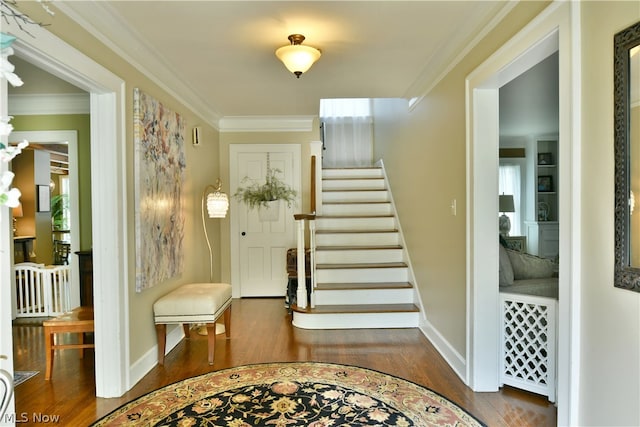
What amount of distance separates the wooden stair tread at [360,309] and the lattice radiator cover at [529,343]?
1.37 metres

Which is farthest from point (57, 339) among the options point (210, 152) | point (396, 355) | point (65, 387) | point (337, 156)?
point (337, 156)

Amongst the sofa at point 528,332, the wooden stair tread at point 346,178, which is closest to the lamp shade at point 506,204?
the wooden stair tread at point 346,178

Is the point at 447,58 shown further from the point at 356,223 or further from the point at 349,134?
Result: the point at 349,134

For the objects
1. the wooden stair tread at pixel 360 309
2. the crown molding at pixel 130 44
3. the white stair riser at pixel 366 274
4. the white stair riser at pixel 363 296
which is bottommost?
the wooden stair tread at pixel 360 309

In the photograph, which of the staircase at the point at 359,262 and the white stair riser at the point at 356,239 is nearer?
the staircase at the point at 359,262

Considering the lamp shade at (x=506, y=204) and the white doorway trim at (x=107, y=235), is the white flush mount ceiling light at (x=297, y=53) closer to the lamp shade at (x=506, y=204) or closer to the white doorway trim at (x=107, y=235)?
the white doorway trim at (x=107, y=235)

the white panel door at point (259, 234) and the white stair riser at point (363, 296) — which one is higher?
the white panel door at point (259, 234)

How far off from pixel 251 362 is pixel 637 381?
2485mm

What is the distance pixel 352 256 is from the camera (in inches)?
188

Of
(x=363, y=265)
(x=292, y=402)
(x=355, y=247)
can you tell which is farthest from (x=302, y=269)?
(x=292, y=402)

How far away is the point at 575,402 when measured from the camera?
162 cm

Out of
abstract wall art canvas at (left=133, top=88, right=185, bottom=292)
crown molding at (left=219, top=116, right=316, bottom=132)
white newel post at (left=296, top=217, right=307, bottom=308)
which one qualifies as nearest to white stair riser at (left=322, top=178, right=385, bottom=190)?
crown molding at (left=219, top=116, right=316, bottom=132)

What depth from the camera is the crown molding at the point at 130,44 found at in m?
2.12

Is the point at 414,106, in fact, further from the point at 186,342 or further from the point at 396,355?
the point at 186,342
